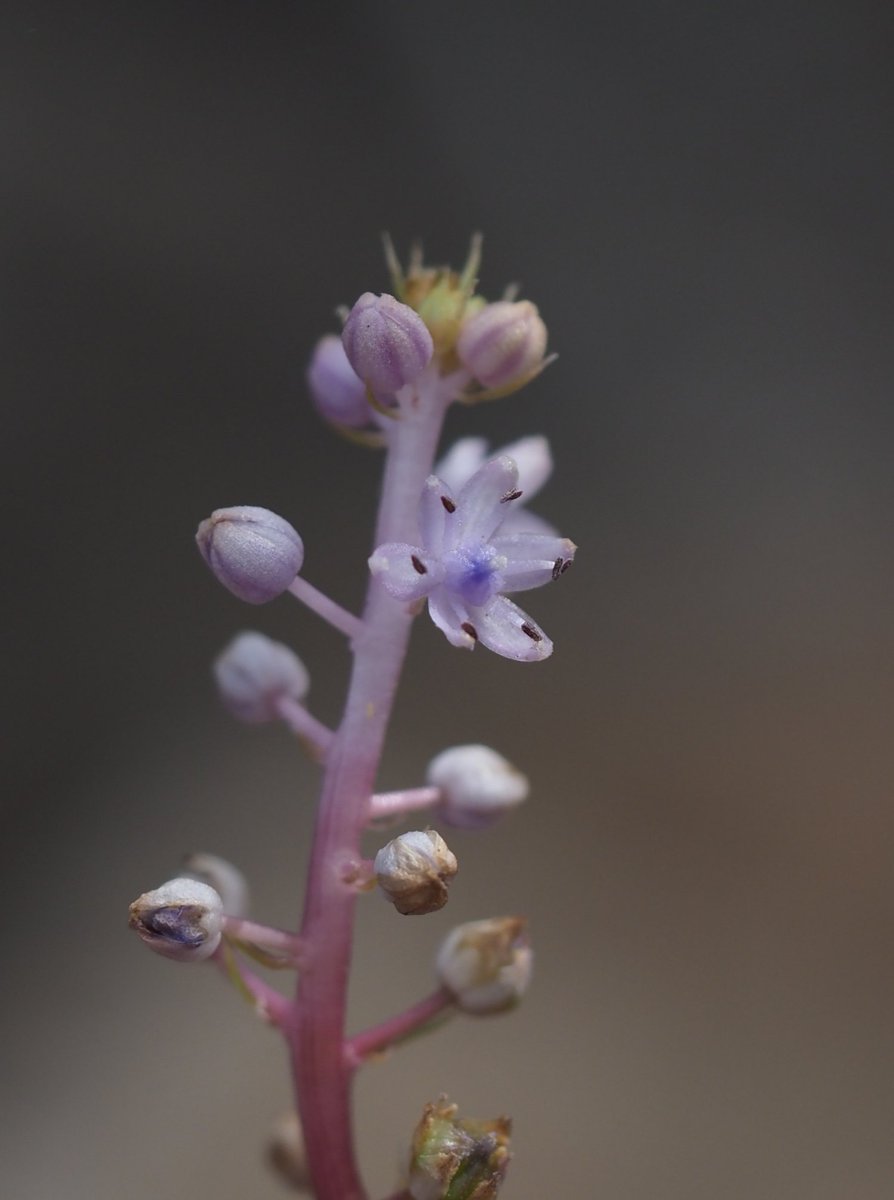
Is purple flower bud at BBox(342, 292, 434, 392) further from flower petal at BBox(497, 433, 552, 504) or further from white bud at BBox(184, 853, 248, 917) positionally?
white bud at BBox(184, 853, 248, 917)

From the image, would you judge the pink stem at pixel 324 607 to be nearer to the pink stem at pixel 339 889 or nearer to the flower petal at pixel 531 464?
the pink stem at pixel 339 889

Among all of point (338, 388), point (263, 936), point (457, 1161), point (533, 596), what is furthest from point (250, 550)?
point (533, 596)

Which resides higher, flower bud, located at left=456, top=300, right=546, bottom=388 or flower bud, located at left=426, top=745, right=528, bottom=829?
flower bud, located at left=456, top=300, right=546, bottom=388

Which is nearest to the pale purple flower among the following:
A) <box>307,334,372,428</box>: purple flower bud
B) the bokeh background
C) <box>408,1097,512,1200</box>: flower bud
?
<box>307,334,372,428</box>: purple flower bud

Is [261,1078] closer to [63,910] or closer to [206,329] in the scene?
[63,910]

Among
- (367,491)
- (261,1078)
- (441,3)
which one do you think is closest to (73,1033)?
(261,1078)

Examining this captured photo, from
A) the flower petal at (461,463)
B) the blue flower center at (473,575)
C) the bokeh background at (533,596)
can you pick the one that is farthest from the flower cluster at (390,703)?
the bokeh background at (533,596)
